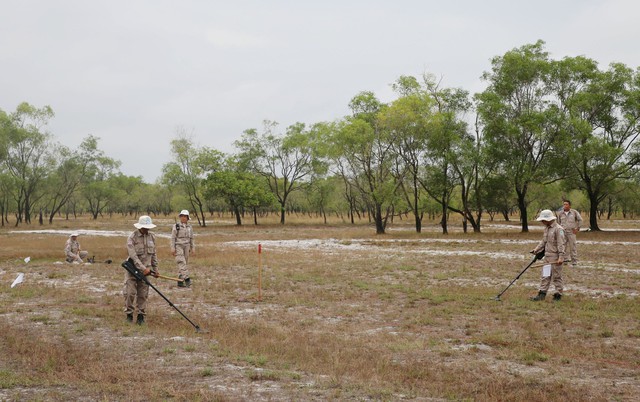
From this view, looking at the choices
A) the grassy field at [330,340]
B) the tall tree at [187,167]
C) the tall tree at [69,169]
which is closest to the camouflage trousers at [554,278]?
the grassy field at [330,340]

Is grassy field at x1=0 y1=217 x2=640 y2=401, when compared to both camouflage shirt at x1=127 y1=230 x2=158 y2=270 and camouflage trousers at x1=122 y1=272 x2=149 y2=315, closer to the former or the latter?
camouflage trousers at x1=122 y1=272 x2=149 y2=315

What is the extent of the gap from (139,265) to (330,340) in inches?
181

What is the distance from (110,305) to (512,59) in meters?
40.5

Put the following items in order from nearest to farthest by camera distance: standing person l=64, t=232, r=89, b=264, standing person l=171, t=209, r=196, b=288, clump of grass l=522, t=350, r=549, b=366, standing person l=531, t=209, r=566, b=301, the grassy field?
A: the grassy field < clump of grass l=522, t=350, r=549, b=366 < standing person l=531, t=209, r=566, b=301 < standing person l=171, t=209, r=196, b=288 < standing person l=64, t=232, r=89, b=264

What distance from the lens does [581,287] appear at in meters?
15.2

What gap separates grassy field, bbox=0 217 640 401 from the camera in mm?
6730

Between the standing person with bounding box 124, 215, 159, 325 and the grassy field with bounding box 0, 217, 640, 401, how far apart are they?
45cm

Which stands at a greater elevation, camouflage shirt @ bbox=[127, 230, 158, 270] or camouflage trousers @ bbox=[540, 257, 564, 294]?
camouflage shirt @ bbox=[127, 230, 158, 270]

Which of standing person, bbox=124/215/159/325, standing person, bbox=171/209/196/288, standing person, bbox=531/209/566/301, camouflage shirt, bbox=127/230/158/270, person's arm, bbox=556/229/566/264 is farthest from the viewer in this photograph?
standing person, bbox=171/209/196/288

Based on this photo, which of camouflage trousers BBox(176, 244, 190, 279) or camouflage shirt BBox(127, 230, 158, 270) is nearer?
camouflage shirt BBox(127, 230, 158, 270)

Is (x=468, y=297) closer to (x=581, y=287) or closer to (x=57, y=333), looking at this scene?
(x=581, y=287)

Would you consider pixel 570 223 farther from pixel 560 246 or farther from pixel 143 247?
pixel 143 247

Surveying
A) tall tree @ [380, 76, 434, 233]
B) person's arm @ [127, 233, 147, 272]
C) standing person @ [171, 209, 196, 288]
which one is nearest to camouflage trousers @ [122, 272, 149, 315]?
person's arm @ [127, 233, 147, 272]

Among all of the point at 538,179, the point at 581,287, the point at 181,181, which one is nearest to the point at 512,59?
the point at 538,179
